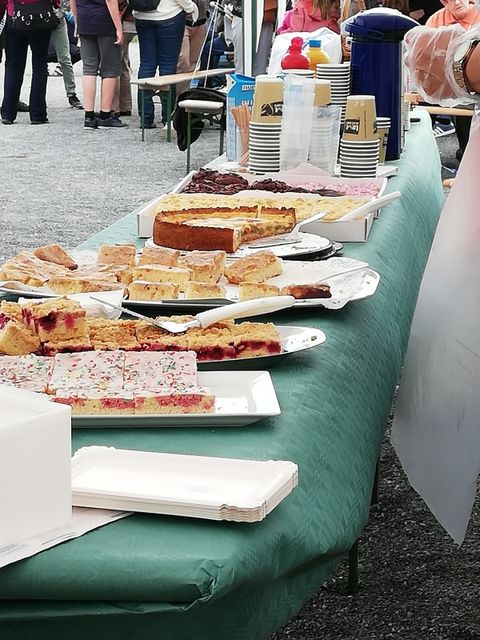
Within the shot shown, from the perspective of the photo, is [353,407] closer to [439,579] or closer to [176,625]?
[176,625]

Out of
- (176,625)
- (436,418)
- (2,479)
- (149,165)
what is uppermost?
(2,479)

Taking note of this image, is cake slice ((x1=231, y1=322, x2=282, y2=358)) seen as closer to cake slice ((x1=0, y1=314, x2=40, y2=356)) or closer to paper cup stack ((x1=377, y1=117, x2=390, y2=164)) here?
cake slice ((x1=0, y1=314, x2=40, y2=356))

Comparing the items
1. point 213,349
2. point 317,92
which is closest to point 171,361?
point 213,349

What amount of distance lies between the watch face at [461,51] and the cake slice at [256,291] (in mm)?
507

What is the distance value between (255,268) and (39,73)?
6.79 metres

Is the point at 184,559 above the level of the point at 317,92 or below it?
below

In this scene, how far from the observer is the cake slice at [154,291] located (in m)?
1.36

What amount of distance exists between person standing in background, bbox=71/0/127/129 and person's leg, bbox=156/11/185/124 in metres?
0.31

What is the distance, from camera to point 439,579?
2.05 m

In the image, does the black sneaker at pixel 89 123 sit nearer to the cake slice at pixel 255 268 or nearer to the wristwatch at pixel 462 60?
the wristwatch at pixel 462 60

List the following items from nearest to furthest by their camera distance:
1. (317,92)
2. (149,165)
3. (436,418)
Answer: (436,418) → (317,92) → (149,165)

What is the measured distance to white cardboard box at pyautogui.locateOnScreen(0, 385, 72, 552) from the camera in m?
0.72

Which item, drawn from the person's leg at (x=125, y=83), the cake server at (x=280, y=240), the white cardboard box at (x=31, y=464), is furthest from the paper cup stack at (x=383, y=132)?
the person's leg at (x=125, y=83)

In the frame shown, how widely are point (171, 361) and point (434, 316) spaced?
2.83 ft
